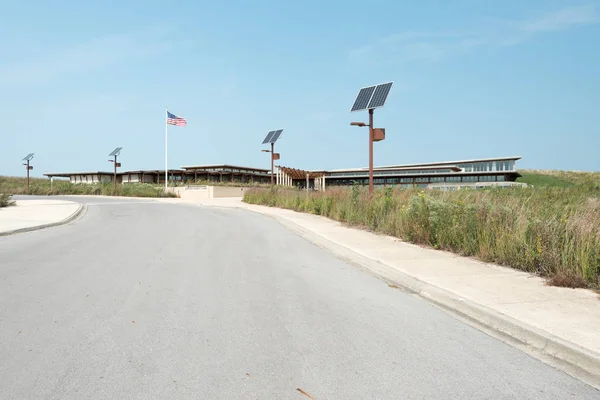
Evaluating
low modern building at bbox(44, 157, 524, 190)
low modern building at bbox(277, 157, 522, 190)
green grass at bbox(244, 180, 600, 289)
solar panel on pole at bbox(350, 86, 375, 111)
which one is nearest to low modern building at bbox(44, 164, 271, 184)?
low modern building at bbox(44, 157, 524, 190)

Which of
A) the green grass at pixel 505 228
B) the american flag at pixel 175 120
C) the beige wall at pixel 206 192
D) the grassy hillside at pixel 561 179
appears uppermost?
the american flag at pixel 175 120

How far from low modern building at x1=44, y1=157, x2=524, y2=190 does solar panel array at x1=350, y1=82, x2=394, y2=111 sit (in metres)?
31.1

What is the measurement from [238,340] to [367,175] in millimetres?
62293

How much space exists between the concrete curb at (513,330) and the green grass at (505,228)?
6.72 feet

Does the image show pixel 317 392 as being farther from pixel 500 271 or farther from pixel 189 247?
pixel 189 247

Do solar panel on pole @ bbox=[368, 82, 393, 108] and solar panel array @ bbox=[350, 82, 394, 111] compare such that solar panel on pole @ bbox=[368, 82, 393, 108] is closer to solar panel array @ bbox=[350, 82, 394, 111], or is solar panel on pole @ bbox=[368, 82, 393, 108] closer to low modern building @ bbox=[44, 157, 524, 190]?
solar panel array @ bbox=[350, 82, 394, 111]

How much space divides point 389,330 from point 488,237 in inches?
211

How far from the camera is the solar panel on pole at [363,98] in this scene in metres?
19.1

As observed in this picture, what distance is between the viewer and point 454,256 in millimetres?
9812

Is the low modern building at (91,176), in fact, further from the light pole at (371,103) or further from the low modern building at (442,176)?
the light pole at (371,103)

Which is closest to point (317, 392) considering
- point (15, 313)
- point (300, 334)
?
point (300, 334)

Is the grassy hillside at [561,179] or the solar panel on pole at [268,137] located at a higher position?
the solar panel on pole at [268,137]

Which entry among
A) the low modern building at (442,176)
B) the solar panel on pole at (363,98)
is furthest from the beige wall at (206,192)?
the solar panel on pole at (363,98)

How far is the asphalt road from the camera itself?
3.65 metres
